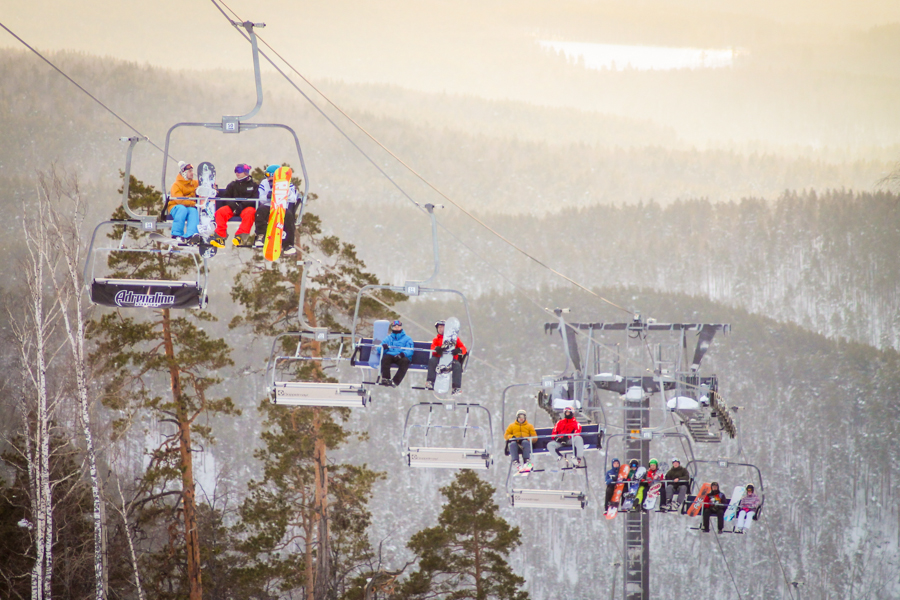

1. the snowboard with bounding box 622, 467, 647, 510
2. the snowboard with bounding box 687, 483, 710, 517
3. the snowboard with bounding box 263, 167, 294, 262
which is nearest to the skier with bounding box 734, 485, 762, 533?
the snowboard with bounding box 687, 483, 710, 517

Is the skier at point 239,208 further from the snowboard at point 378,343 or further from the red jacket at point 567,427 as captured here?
the red jacket at point 567,427

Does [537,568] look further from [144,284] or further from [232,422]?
[144,284]

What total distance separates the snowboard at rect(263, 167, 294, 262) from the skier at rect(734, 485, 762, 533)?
8147 mm

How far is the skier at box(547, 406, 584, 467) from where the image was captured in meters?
11.2

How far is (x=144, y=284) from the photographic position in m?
9.99

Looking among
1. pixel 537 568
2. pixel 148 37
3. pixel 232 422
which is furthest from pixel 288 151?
pixel 537 568

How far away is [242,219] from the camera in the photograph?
10.3 metres

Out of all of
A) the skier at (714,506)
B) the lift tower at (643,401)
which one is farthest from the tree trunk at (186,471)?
the skier at (714,506)

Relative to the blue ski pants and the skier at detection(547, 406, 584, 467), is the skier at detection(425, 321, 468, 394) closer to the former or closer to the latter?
the skier at detection(547, 406, 584, 467)

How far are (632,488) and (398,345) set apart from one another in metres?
4.11

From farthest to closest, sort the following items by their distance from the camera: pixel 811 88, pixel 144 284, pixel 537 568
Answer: pixel 811 88 → pixel 537 568 → pixel 144 284

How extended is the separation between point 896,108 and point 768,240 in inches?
283

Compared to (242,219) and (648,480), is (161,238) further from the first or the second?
(648,480)

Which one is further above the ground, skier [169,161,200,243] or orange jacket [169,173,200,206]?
orange jacket [169,173,200,206]
